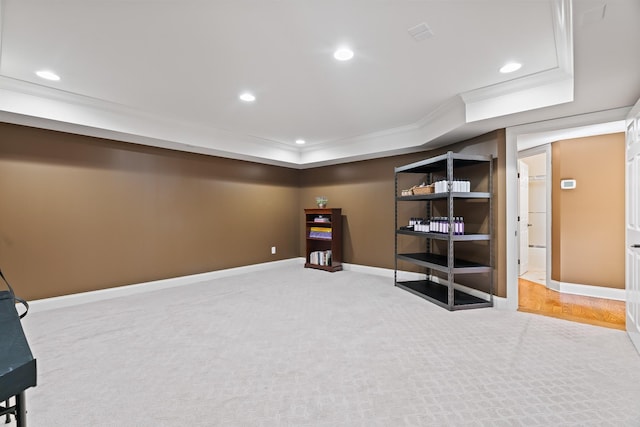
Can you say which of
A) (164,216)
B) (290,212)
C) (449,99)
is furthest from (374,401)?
(290,212)

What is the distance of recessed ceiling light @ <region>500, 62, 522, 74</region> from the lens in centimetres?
267

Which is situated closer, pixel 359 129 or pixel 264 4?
pixel 264 4

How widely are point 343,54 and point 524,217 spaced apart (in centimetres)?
501

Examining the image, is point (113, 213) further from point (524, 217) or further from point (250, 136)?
point (524, 217)

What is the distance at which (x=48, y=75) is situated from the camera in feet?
9.47

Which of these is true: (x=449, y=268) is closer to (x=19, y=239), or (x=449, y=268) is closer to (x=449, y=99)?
(x=449, y=99)

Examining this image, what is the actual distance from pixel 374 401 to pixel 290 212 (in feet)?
16.3

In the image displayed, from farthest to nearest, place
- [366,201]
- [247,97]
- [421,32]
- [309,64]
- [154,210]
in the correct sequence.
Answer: [366,201] → [154,210] → [247,97] → [309,64] → [421,32]

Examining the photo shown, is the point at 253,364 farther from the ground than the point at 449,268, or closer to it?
closer to it

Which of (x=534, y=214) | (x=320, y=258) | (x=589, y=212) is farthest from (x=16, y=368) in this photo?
(x=534, y=214)

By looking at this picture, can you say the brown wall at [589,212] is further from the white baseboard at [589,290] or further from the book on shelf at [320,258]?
the book on shelf at [320,258]

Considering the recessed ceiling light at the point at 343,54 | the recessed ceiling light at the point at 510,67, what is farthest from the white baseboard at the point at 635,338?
the recessed ceiling light at the point at 343,54

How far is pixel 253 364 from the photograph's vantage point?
226 centimetres

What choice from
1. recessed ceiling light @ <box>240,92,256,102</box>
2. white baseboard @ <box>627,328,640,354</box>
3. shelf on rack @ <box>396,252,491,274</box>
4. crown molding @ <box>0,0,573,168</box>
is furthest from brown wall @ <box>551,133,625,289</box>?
recessed ceiling light @ <box>240,92,256,102</box>
